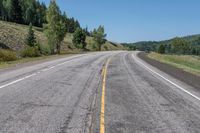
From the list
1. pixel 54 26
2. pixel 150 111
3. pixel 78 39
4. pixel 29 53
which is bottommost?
pixel 29 53

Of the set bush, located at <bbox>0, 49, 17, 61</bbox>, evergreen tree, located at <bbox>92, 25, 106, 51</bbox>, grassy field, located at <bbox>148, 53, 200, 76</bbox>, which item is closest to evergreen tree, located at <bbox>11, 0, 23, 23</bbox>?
evergreen tree, located at <bbox>92, 25, 106, 51</bbox>

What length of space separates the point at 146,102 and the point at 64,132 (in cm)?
450

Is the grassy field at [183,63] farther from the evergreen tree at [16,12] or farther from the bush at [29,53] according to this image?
the evergreen tree at [16,12]

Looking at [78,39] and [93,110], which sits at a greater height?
[78,39]

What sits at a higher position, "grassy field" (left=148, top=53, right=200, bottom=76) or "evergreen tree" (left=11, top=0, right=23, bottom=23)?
"evergreen tree" (left=11, top=0, right=23, bottom=23)

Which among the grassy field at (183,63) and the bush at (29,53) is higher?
the bush at (29,53)

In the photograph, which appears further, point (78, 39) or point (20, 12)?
point (20, 12)

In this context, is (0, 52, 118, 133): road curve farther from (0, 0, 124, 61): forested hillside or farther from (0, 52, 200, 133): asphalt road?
(0, 0, 124, 61): forested hillside

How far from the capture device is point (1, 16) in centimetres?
13125

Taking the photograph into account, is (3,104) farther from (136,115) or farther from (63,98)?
(136,115)

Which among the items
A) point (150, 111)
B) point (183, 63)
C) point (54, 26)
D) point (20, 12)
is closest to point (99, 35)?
point (20, 12)

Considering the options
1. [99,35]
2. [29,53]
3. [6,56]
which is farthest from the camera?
[99,35]

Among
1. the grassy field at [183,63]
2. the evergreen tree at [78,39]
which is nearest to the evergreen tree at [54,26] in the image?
the grassy field at [183,63]

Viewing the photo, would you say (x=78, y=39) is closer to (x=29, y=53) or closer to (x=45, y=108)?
(x=29, y=53)
